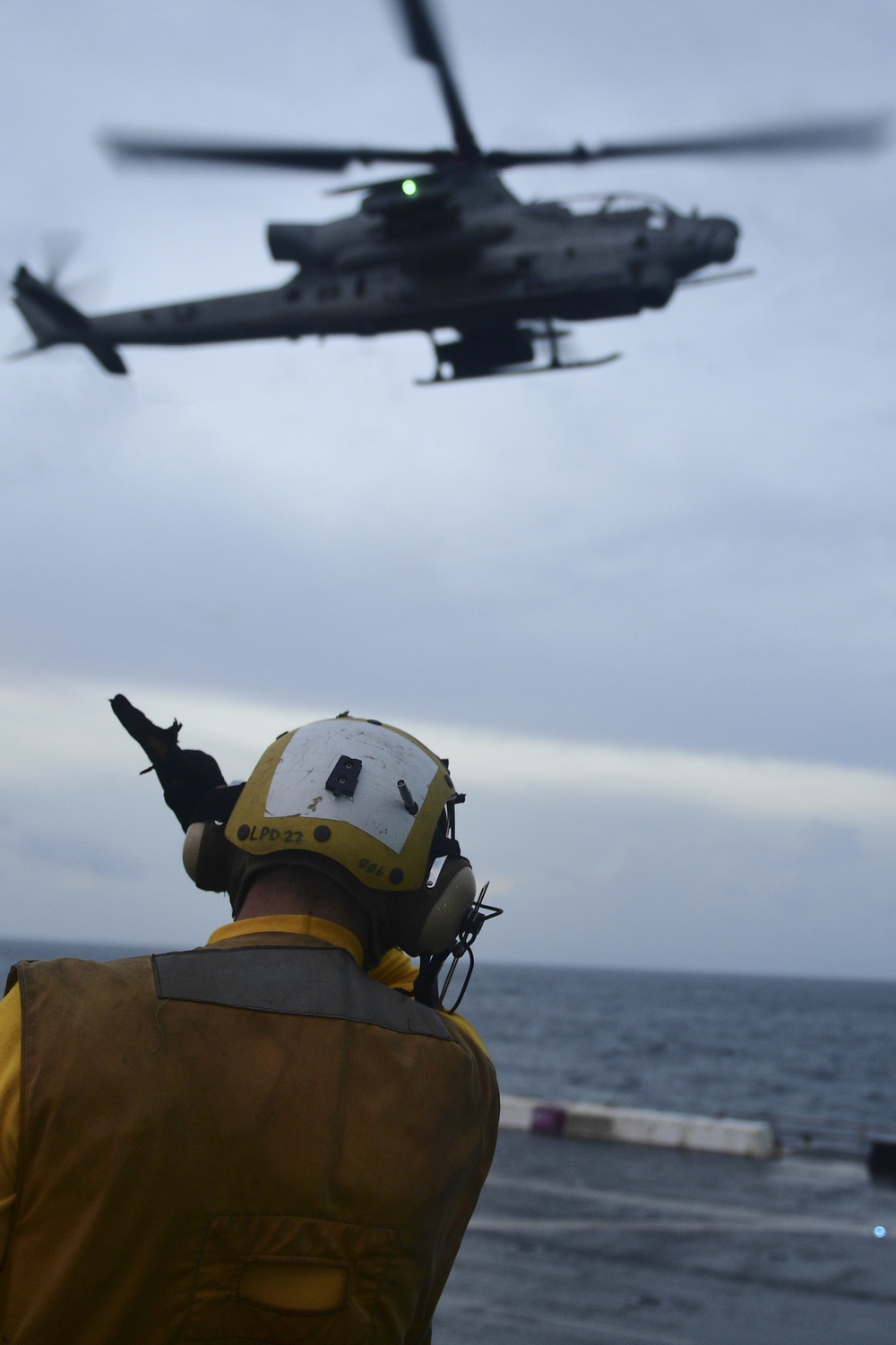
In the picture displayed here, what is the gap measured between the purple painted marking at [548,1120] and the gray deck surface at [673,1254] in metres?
0.91

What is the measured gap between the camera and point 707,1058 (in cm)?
5947

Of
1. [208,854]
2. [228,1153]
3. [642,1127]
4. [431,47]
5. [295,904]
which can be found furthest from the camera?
[642,1127]

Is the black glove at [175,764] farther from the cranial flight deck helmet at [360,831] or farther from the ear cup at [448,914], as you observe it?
the ear cup at [448,914]

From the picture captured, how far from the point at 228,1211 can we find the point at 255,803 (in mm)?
786

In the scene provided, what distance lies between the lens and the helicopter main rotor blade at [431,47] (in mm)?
12336

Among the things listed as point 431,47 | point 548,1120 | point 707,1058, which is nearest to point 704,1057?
point 707,1058

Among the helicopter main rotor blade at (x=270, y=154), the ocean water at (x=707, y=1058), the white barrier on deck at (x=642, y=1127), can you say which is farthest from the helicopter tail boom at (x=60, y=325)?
the white barrier on deck at (x=642, y=1127)

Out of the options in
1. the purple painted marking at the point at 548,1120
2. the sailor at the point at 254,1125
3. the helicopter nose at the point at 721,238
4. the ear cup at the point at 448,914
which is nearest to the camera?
the sailor at the point at 254,1125

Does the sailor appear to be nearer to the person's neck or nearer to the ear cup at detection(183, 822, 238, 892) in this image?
the person's neck

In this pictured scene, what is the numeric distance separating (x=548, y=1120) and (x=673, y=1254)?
4.79 metres

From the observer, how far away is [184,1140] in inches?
66.2

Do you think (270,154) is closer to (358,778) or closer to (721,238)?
(721,238)

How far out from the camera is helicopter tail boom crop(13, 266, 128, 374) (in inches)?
735

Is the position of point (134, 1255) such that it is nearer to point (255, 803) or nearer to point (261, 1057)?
point (261, 1057)
